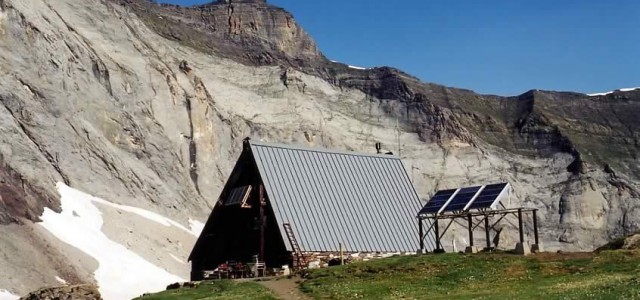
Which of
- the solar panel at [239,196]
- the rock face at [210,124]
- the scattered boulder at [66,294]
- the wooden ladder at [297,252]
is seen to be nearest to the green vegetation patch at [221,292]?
the scattered boulder at [66,294]

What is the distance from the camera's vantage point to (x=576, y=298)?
2433 centimetres

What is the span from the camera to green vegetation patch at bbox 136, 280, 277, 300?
35206 millimetres

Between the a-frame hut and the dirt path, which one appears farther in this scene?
the a-frame hut

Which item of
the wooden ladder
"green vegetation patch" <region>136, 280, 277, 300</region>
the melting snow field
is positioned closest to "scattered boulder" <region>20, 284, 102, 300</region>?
"green vegetation patch" <region>136, 280, 277, 300</region>

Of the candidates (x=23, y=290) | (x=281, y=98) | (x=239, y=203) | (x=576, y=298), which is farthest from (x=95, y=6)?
(x=576, y=298)

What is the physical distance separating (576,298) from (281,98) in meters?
117

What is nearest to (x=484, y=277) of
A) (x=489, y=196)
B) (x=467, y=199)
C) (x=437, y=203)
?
(x=489, y=196)

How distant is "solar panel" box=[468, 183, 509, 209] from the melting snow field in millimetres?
40487

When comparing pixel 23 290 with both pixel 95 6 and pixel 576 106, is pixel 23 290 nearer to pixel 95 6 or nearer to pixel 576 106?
pixel 95 6

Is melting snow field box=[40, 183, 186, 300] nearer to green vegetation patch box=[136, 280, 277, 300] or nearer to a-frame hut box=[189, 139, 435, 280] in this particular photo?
a-frame hut box=[189, 139, 435, 280]

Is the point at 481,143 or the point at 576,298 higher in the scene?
the point at 481,143

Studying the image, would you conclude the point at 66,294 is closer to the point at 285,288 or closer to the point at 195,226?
the point at 285,288

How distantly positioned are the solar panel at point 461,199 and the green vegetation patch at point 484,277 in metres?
5.02

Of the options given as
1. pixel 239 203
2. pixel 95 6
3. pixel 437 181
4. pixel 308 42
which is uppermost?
pixel 308 42
